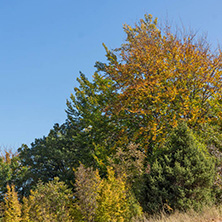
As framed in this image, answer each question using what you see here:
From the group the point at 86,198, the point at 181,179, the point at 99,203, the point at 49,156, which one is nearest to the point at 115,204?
the point at 99,203

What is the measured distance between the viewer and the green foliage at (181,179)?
967 cm

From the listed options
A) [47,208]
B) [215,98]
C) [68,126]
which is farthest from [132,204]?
[68,126]

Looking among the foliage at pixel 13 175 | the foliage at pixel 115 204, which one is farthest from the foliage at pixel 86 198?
the foliage at pixel 13 175

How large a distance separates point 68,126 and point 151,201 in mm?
19717

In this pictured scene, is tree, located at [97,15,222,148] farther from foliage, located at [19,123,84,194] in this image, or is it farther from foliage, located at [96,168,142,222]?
foliage, located at [19,123,84,194]

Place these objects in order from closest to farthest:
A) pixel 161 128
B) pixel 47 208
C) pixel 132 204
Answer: pixel 47 208
pixel 132 204
pixel 161 128

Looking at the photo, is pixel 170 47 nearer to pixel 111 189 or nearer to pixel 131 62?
pixel 131 62

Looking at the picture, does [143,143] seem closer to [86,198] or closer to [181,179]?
[181,179]

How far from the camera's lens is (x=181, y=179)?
9.79 meters

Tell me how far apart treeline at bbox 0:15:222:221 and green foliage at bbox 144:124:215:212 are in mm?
35

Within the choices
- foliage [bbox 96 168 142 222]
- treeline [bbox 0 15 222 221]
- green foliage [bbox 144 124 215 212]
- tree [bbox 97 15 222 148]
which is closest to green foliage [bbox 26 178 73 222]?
treeline [bbox 0 15 222 221]

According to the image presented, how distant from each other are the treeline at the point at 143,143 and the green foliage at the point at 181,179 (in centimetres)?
4

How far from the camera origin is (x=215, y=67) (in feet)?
50.5

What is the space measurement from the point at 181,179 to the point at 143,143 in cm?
566
